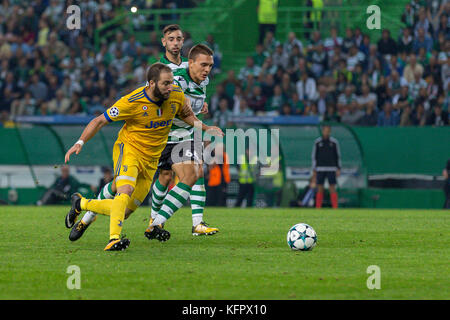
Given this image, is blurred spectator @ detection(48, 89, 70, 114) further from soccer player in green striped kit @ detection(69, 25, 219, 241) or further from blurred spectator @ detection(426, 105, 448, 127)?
soccer player in green striped kit @ detection(69, 25, 219, 241)

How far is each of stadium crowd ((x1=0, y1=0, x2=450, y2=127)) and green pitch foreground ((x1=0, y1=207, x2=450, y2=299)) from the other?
9.06 meters

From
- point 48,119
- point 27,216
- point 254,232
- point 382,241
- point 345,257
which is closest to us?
point 345,257

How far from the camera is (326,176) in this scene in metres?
19.2

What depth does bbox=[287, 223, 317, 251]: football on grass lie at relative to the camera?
8.79 metres

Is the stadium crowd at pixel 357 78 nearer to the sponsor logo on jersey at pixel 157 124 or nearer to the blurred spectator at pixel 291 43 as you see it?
the blurred spectator at pixel 291 43

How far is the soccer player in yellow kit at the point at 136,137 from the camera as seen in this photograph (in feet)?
27.9

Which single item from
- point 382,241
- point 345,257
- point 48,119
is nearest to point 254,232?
point 382,241

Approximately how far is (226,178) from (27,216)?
6506 millimetres

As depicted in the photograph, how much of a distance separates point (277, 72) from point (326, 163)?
4507 millimetres

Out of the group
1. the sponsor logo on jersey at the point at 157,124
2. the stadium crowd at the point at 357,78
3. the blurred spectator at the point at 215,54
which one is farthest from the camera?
the blurred spectator at the point at 215,54

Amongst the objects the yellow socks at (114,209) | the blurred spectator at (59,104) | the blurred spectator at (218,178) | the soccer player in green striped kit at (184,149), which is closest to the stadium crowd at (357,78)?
the blurred spectator at (218,178)

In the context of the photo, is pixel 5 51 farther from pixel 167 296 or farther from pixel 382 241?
pixel 167 296

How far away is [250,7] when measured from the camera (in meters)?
25.1

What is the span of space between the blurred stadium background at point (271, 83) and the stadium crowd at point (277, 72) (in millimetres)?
39
